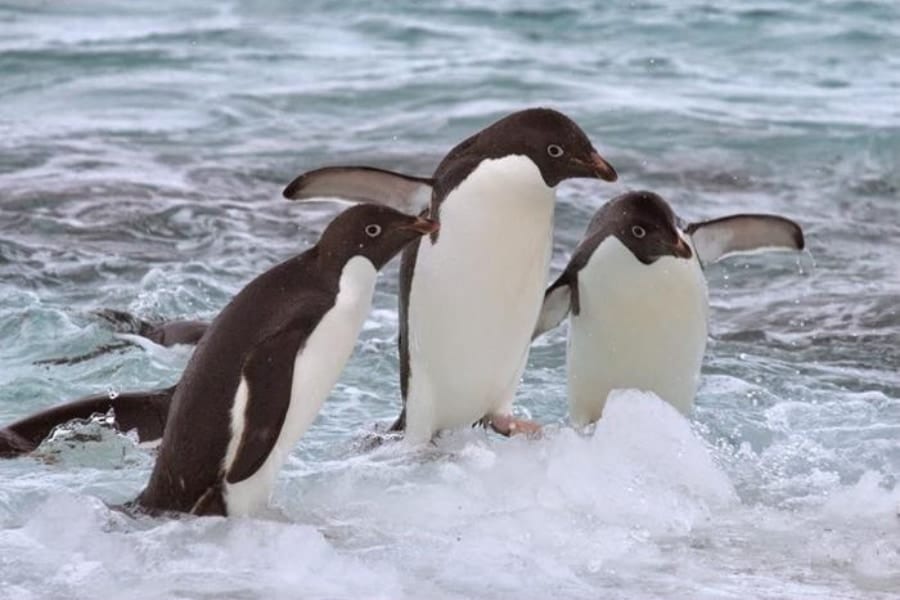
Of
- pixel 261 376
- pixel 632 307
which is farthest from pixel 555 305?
pixel 261 376

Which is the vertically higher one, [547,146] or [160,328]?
[547,146]

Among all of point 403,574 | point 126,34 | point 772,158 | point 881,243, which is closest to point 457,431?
point 403,574

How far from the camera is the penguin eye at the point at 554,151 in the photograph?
5.45 m

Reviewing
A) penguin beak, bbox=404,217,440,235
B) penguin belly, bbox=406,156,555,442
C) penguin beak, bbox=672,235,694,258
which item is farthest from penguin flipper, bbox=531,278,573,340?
penguin beak, bbox=404,217,440,235

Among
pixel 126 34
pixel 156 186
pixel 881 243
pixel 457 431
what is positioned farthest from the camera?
pixel 126 34

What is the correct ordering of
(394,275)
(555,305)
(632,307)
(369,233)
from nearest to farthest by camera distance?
(369,233) → (632,307) → (555,305) → (394,275)

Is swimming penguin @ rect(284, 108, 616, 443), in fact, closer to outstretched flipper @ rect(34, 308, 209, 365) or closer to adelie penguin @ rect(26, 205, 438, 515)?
adelie penguin @ rect(26, 205, 438, 515)

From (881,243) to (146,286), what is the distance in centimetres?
390

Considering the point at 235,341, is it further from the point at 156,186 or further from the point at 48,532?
the point at 156,186

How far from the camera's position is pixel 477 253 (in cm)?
552

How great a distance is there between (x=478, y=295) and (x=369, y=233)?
690mm

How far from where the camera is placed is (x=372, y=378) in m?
7.15

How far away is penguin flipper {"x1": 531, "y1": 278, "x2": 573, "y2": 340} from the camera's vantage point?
6.02 metres

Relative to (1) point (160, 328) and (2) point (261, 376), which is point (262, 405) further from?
(1) point (160, 328)
